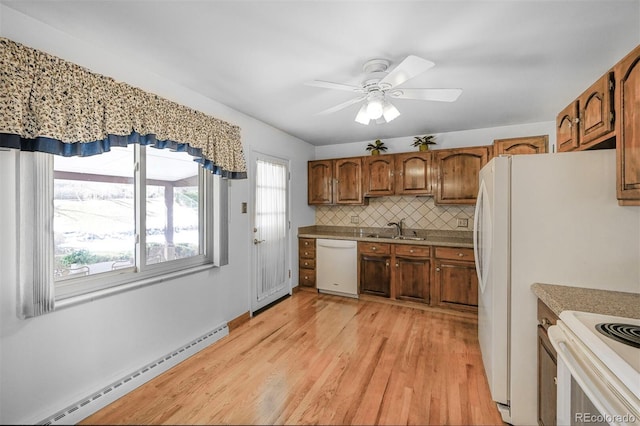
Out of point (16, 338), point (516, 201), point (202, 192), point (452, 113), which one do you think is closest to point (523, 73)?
point (452, 113)

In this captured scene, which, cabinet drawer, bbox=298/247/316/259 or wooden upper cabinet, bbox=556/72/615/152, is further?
cabinet drawer, bbox=298/247/316/259

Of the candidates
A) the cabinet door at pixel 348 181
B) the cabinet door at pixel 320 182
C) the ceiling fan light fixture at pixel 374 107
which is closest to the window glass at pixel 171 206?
the ceiling fan light fixture at pixel 374 107

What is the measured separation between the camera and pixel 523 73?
78.0 inches

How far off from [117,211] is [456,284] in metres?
3.28

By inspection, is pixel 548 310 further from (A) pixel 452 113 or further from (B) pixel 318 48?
(A) pixel 452 113

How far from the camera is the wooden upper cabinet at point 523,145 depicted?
308 cm

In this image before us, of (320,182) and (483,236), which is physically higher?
(320,182)

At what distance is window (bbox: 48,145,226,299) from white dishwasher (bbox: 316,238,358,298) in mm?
1651

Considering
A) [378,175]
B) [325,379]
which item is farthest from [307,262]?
[325,379]

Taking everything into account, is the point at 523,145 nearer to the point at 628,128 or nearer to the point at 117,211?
the point at 628,128

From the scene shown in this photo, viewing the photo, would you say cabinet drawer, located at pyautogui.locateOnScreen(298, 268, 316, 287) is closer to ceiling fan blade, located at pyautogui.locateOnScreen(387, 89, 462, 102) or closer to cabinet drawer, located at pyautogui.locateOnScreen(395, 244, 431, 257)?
cabinet drawer, located at pyautogui.locateOnScreen(395, 244, 431, 257)

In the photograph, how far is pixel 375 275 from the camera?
3.49 m

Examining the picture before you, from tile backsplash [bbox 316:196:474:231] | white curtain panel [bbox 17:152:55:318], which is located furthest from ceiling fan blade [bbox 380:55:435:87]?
tile backsplash [bbox 316:196:474:231]

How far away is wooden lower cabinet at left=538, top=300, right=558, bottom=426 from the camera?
1.29 metres
